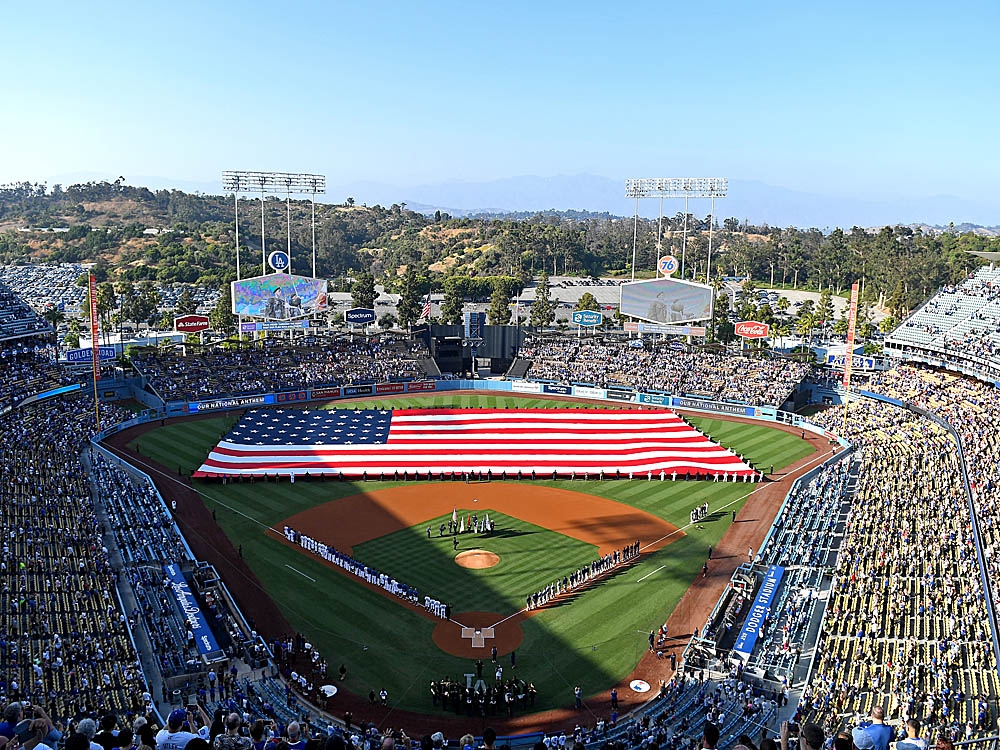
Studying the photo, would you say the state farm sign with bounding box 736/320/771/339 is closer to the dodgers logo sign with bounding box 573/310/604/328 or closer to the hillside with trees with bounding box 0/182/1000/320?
the dodgers logo sign with bounding box 573/310/604/328

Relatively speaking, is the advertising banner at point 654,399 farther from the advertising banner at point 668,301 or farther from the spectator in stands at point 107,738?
the spectator in stands at point 107,738

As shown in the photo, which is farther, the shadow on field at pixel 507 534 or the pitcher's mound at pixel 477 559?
the shadow on field at pixel 507 534

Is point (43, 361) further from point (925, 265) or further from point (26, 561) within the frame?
point (925, 265)

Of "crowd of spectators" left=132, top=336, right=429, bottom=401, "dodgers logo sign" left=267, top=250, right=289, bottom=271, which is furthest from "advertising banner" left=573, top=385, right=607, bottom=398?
"dodgers logo sign" left=267, top=250, right=289, bottom=271

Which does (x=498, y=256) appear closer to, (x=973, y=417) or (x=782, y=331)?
(x=782, y=331)

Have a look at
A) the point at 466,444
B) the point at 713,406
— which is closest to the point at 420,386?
the point at 466,444

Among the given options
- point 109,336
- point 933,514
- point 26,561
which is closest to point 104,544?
point 26,561

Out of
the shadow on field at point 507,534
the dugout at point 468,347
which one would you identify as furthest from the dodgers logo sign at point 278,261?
the shadow on field at point 507,534
